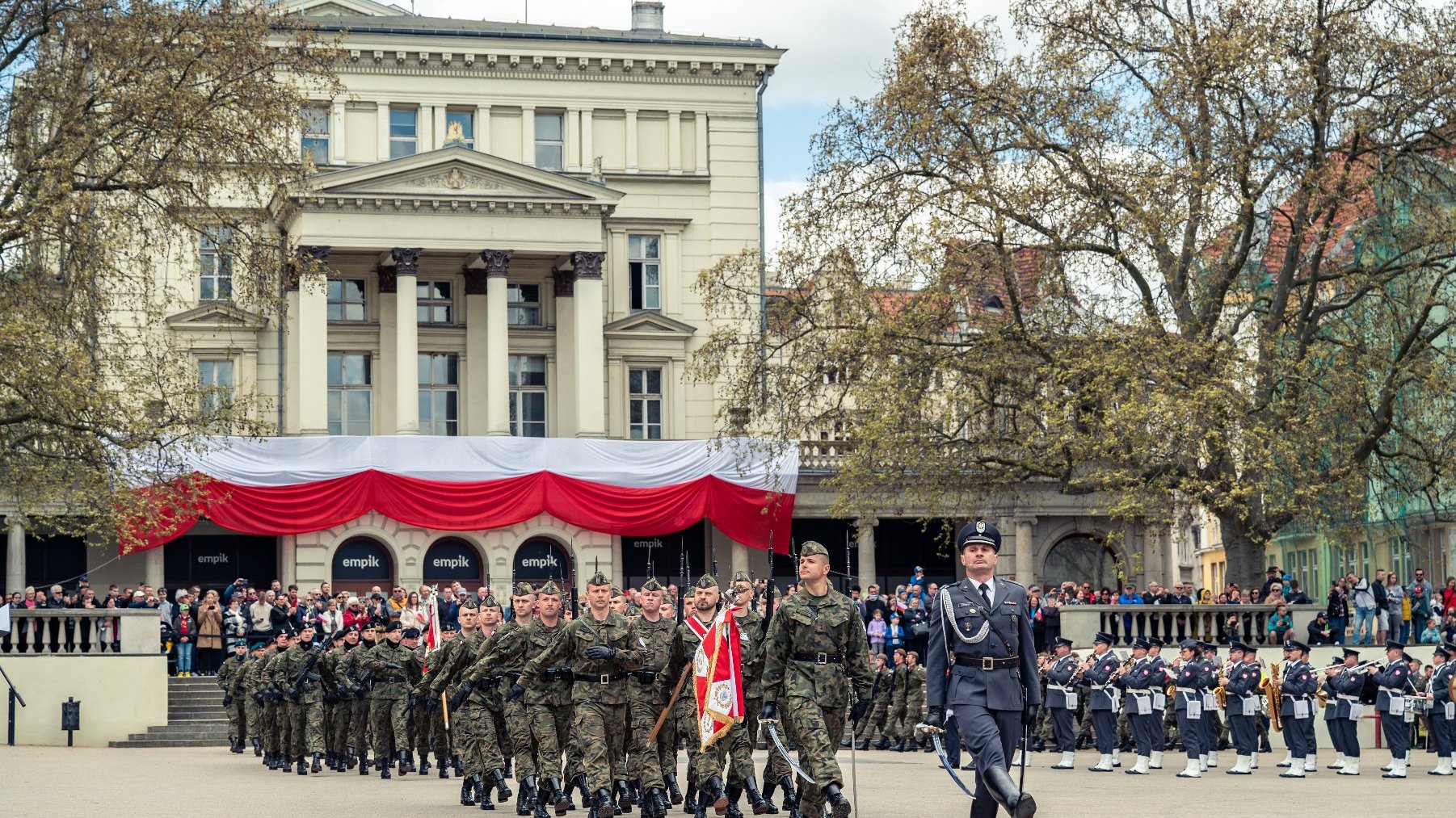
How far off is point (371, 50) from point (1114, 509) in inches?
1168

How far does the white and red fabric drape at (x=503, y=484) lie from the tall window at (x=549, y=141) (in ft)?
31.3

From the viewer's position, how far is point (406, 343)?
55219 millimetres

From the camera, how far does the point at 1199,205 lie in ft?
118

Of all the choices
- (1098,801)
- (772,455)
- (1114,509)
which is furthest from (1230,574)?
(1098,801)

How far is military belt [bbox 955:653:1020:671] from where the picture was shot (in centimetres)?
1438

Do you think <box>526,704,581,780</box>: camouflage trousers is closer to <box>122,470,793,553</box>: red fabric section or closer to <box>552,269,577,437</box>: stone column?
<box>122,470,793,553</box>: red fabric section

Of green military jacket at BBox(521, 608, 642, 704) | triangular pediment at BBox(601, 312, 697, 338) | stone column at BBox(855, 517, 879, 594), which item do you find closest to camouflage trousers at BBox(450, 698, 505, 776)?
green military jacket at BBox(521, 608, 642, 704)

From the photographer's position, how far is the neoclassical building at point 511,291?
5419 centimetres

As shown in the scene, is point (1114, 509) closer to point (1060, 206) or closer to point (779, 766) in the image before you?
point (1060, 206)

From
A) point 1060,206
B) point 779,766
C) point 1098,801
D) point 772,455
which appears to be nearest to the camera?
point 779,766

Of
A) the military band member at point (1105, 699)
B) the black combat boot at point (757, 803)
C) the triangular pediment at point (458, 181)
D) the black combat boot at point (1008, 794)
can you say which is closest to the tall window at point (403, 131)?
the triangular pediment at point (458, 181)

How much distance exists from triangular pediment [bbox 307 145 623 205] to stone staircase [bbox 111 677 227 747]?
18410 millimetres

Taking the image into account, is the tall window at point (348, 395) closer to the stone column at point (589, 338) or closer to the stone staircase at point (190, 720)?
the stone column at point (589, 338)

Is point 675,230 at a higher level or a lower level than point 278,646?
higher
